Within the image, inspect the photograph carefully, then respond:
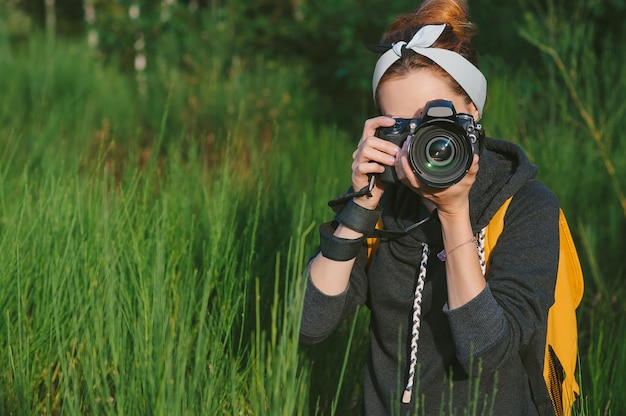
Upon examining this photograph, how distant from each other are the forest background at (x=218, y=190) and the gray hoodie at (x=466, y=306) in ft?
0.35

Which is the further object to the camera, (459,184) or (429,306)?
(429,306)

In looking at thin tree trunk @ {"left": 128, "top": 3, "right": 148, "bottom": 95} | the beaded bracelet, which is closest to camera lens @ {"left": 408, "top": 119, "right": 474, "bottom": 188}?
the beaded bracelet

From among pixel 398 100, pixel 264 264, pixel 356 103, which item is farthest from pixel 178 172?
pixel 356 103

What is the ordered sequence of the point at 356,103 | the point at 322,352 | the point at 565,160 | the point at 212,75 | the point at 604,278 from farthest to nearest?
1. the point at 356,103
2. the point at 212,75
3. the point at 565,160
4. the point at 604,278
5. the point at 322,352

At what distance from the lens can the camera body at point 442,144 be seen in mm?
1490

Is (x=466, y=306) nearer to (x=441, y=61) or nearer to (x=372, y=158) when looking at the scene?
(x=372, y=158)

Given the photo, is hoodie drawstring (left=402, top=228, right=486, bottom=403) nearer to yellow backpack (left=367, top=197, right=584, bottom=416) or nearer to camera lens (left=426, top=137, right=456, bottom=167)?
yellow backpack (left=367, top=197, right=584, bottom=416)

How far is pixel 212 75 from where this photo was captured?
19.6 feet

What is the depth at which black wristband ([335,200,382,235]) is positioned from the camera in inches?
64.6

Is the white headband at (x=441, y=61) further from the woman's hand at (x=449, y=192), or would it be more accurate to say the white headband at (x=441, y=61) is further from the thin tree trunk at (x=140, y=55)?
the thin tree trunk at (x=140, y=55)

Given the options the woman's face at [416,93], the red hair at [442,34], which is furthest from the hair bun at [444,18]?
the woman's face at [416,93]

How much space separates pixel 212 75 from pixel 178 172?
3349 mm

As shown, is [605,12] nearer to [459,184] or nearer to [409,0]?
[409,0]

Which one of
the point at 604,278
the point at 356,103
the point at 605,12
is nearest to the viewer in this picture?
the point at 604,278
